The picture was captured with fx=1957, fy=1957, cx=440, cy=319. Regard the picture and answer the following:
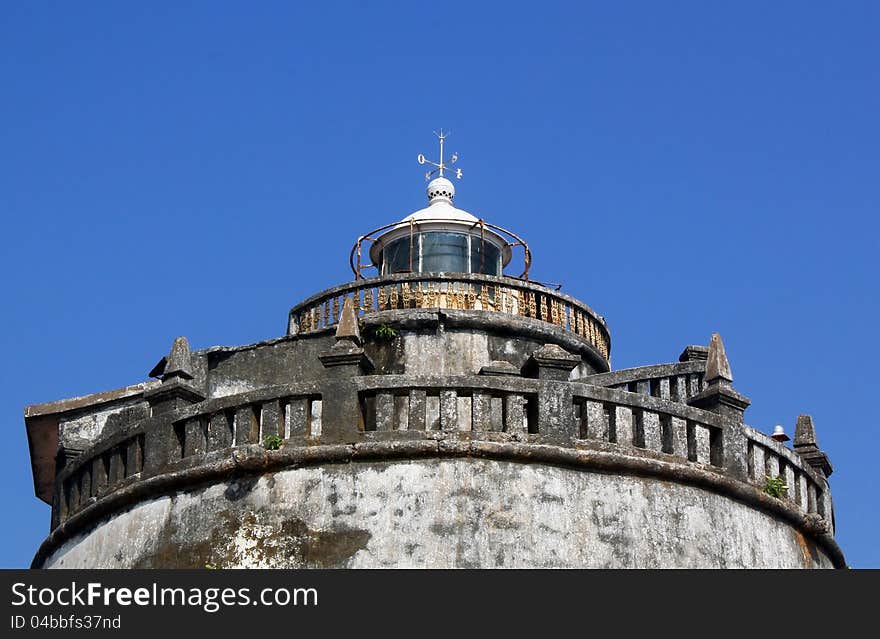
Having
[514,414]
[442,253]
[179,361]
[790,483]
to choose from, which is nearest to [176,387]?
[179,361]

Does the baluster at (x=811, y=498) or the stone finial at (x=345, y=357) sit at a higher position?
the stone finial at (x=345, y=357)

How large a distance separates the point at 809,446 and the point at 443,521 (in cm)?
576

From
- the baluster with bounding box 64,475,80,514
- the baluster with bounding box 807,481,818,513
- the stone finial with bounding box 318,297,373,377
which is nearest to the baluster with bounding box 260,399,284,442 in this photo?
the stone finial with bounding box 318,297,373,377

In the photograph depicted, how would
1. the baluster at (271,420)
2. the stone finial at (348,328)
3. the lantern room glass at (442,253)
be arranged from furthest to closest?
the lantern room glass at (442,253) < the stone finial at (348,328) < the baluster at (271,420)

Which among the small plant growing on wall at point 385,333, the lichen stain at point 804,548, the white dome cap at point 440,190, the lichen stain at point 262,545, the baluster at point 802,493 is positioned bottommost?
the lichen stain at point 262,545

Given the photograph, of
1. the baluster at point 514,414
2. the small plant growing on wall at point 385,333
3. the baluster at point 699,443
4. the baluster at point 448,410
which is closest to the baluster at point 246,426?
the baluster at point 448,410

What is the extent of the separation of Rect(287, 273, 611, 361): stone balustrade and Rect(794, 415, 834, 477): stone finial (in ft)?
10.6

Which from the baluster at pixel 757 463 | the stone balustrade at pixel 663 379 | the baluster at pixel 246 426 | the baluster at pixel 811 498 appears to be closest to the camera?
the baluster at pixel 246 426

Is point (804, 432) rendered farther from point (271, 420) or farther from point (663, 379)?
point (271, 420)

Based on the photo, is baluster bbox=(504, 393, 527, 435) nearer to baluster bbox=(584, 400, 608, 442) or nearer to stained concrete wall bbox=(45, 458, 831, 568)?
stained concrete wall bbox=(45, 458, 831, 568)

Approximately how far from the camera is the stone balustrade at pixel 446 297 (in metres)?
24.8

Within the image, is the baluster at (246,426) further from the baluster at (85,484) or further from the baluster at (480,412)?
the baluster at (85,484)
